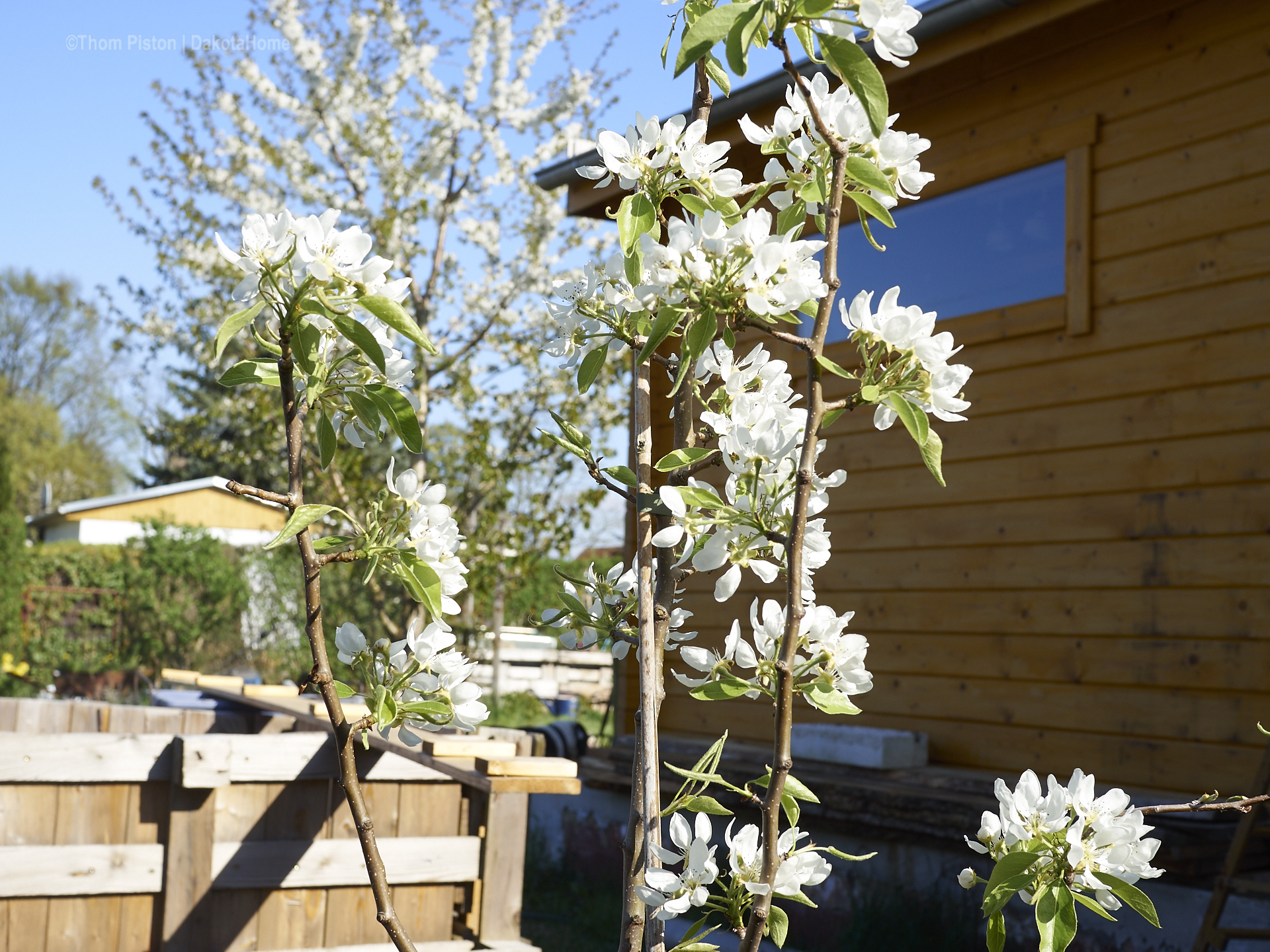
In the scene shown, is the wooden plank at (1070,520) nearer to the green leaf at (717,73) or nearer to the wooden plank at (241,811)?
the wooden plank at (241,811)

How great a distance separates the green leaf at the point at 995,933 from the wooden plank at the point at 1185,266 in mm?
3562

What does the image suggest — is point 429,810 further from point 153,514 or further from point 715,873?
point 153,514

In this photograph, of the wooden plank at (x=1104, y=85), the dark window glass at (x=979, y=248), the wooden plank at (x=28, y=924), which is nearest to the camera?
the wooden plank at (x=28, y=924)

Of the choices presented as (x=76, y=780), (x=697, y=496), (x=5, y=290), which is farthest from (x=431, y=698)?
(x=5, y=290)

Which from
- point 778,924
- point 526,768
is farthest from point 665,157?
point 526,768

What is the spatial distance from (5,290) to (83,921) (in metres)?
32.1

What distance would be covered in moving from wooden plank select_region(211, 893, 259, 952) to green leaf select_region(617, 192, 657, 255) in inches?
107

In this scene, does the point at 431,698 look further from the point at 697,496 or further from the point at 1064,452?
the point at 1064,452

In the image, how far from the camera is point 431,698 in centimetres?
107

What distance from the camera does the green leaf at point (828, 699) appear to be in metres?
0.94


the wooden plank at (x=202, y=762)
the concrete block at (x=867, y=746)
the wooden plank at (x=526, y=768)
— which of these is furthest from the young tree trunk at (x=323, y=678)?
the concrete block at (x=867, y=746)

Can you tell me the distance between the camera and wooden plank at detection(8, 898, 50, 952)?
2.83 meters

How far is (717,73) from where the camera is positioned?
1.12 meters

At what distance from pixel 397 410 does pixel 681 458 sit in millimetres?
271
